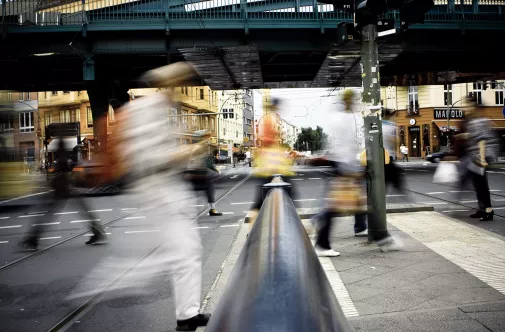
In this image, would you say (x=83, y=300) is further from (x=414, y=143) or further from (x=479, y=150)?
(x=414, y=143)

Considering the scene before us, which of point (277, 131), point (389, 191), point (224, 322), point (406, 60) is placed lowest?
point (389, 191)

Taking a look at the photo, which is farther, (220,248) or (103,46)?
(103,46)

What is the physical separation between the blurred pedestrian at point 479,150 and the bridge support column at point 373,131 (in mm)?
2478

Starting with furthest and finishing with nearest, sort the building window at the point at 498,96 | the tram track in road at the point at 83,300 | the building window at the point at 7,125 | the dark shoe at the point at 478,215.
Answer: the building window at the point at 498,96, the dark shoe at the point at 478,215, the building window at the point at 7,125, the tram track in road at the point at 83,300

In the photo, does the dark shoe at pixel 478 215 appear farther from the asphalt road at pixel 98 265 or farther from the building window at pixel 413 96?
the building window at pixel 413 96

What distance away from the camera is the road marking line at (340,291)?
10.8 feet

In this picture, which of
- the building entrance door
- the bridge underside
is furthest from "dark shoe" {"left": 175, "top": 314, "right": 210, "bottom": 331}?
the building entrance door

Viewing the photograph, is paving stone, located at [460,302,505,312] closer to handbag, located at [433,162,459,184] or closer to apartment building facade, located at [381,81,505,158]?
handbag, located at [433,162,459,184]

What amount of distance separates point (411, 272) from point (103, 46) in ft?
56.2

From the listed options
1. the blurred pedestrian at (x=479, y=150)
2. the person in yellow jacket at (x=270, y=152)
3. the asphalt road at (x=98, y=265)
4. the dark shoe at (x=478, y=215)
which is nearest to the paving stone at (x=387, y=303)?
the asphalt road at (x=98, y=265)

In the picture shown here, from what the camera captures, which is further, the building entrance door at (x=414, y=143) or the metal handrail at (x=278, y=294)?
the building entrance door at (x=414, y=143)

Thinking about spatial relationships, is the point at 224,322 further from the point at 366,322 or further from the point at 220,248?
the point at 220,248

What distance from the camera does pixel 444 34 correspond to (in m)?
19.0

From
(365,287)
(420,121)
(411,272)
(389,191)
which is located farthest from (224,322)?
(420,121)
